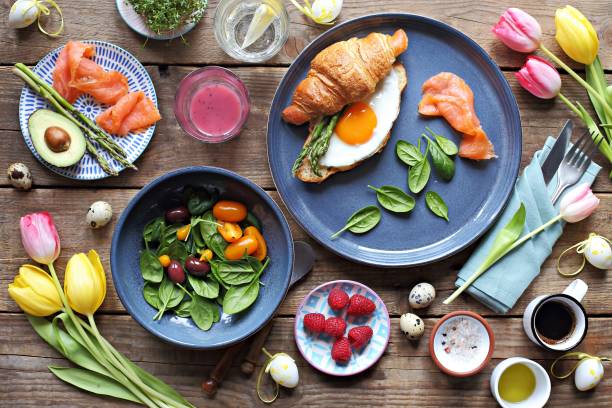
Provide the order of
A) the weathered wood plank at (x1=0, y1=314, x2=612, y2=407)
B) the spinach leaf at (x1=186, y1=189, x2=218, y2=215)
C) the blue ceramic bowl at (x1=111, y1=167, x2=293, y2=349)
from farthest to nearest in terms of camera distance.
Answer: the weathered wood plank at (x1=0, y1=314, x2=612, y2=407)
the spinach leaf at (x1=186, y1=189, x2=218, y2=215)
the blue ceramic bowl at (x1=111, y1=167, x2=293, y2=349)

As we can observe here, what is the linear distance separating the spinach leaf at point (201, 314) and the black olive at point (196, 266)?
4.3 inches

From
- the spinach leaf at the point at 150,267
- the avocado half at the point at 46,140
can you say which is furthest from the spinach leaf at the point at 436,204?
the avocado half at the point at 46,140

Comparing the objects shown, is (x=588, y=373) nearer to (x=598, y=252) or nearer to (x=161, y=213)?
(x=598, y=252)

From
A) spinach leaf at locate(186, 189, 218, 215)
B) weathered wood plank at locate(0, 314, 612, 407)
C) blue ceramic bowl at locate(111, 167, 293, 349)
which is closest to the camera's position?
blue ceramic bowl at locate(111, 167, 293, 349)

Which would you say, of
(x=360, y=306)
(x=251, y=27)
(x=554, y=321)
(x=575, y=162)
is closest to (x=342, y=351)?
(x=360, y=306)

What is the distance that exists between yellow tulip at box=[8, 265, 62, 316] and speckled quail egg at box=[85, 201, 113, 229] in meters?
0.30

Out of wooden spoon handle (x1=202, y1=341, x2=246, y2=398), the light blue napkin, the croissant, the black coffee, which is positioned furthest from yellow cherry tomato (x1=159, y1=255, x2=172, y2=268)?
the black coffee

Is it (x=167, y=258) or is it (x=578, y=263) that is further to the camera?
(x=578, y=263)

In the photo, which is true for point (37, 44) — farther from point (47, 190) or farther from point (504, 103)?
point (504, 103)

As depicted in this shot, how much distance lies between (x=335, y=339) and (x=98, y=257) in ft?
3.60

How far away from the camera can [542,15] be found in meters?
2.83

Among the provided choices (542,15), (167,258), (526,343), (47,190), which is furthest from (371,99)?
(47,190)

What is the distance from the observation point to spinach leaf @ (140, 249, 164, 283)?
2.63m

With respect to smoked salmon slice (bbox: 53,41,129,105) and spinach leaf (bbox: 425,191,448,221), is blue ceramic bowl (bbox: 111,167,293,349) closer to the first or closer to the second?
smoked salmon slice (bbox: 53,41,129,105)
